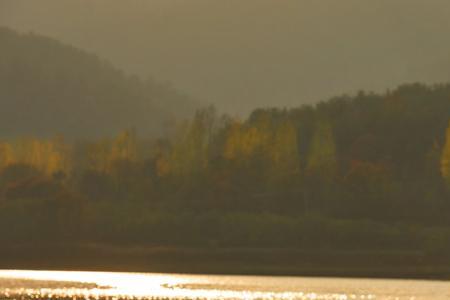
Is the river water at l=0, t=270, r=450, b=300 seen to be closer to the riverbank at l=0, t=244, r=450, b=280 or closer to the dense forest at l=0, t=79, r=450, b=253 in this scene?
the riverbank at l=0, t=244, r=450, b=280

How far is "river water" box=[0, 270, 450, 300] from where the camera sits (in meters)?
100

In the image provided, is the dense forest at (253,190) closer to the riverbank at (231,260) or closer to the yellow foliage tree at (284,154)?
the yellow foliage tree at (284,154)

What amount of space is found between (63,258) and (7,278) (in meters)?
9.64

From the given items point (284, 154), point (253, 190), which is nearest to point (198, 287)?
point (253, 190)

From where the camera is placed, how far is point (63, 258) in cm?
12619

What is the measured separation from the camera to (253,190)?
161 m

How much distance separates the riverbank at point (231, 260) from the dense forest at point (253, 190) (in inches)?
127

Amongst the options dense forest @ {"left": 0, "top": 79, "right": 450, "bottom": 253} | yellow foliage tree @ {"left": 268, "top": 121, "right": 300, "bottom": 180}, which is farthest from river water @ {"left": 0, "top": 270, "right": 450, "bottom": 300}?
yellow foliage tree @ {"left": 268, "top": 121, "right": 300, "bottom": 180}

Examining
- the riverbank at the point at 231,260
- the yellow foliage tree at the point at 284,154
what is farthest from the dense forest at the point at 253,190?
the riverbank at the point at 231,260

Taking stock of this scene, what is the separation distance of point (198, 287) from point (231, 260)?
648 inches

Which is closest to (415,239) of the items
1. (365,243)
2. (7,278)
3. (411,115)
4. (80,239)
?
(365,243)

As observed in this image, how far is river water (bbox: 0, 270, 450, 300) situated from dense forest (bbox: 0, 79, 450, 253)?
27.3 ft

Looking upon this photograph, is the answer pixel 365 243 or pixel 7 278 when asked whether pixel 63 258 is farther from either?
pixel 365 243

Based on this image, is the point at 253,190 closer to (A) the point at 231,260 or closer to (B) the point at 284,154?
(B) the point at 284,154
